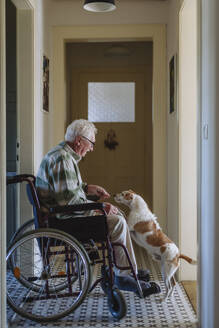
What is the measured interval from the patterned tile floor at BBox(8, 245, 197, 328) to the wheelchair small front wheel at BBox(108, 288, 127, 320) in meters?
0.04

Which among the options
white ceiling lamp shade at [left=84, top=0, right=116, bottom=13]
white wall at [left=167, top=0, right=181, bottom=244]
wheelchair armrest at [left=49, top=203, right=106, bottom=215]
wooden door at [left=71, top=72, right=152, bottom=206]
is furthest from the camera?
wooden door at [left=71, top=72, right=152, bottom=206]

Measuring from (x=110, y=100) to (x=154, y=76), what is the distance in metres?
2.01

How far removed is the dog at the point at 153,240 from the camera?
319 centimetres

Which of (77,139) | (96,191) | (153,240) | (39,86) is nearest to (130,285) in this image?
(153,240)

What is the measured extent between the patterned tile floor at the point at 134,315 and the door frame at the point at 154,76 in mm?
1499

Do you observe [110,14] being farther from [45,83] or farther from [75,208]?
[75,208]

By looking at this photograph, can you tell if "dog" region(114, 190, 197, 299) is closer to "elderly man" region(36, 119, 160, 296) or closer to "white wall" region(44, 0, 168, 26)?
"elderly man" region(36, 119, 160, 296)


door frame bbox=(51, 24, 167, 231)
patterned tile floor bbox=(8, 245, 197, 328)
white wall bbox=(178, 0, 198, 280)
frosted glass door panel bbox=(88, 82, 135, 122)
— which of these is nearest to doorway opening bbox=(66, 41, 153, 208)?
frosted glass door panel bbox=(88, 82, 135, 122)

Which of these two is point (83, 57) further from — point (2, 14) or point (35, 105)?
point (2, 14)

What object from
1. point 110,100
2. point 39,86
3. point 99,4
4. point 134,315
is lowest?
point 134,315

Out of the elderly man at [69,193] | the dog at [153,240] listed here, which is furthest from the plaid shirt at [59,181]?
the dog at [153,240]

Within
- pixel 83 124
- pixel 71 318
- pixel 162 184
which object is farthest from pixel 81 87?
pixel 71 318

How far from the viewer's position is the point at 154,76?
15.5 feet

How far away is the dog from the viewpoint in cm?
319
